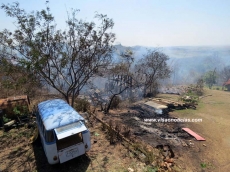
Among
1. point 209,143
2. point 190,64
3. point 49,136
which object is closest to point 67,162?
point 49,136

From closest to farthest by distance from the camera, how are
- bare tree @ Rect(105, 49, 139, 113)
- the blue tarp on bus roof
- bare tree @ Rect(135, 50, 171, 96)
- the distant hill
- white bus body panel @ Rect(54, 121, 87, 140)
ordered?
1. white bus body panel @ Rect(54, 121, 87, 140)
2. the blue tarp on bus roof
3. bare tree @ Rect(105, 49, 139, 113)
4. bare tree @ Rect(135, 50, 171, 96)
5. the distant hill

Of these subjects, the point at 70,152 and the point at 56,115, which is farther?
the point at 56,115

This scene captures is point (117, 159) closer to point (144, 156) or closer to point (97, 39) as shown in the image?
point (144, 156)

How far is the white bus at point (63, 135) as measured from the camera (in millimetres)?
4961

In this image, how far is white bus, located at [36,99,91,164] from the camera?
4961 millimetres

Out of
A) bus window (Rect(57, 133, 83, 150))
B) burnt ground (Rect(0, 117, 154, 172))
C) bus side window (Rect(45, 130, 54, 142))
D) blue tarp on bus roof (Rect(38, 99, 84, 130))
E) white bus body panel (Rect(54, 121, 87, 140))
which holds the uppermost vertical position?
blue tarp on bus roof (Rect(38, 99, 84, 130))

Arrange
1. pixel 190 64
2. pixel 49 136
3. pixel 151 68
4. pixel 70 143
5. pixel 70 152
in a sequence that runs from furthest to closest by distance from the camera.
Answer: pixel 190 64 → pixel 151 68 → pixel 70 143 → pixel 70 152 → pixel 49 136

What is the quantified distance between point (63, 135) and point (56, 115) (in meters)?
1.18

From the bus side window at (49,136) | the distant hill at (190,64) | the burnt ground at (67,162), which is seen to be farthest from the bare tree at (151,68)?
the bus side window at (49,136)

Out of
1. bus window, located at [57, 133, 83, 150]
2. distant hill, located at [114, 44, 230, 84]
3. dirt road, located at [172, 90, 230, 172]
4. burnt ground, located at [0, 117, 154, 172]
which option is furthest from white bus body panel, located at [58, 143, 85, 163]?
distant hill, located at [114, 44, 230, 84]

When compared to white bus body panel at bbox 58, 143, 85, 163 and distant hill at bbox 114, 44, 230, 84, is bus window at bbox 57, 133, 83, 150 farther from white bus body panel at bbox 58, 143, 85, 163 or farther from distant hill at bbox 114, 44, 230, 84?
distant hill at bbox 114, 44, 230, 84

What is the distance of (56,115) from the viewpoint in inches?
228

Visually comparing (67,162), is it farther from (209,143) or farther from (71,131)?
(209,143)

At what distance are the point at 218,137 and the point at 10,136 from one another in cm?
1120
